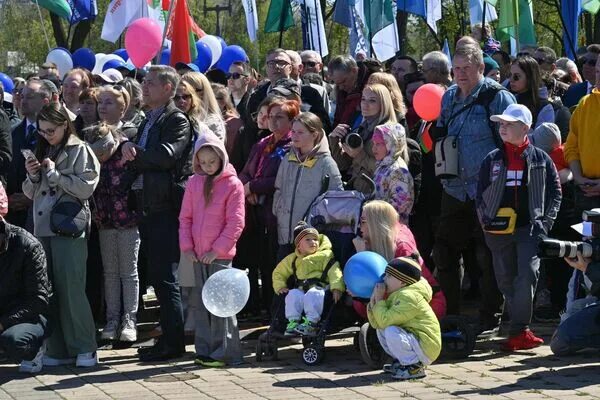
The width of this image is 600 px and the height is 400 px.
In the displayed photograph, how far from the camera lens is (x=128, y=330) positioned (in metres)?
9.82

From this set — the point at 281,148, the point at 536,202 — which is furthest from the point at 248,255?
the point at 536,202

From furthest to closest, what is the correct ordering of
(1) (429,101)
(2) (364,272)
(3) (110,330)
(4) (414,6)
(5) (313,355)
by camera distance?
(4) (414,6), (1) (429,101), (3) (110,330), (5) (313,355), (2) (364,272)

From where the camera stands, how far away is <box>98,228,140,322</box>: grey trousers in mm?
9930

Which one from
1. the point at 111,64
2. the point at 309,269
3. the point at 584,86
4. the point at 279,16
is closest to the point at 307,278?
the point at 309,269

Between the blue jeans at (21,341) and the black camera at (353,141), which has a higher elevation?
the black camera at (353,141)

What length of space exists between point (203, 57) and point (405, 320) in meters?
11.8

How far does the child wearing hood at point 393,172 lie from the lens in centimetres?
936

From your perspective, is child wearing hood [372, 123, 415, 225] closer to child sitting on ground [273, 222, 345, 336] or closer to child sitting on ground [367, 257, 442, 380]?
child sitting on ground [273, 222, 345, 336]

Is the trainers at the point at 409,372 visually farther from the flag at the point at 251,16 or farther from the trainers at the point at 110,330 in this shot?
the flag at the point at 251,16

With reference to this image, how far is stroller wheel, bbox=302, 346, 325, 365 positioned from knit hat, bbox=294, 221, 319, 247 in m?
0.81

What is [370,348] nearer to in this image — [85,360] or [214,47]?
[85,360]

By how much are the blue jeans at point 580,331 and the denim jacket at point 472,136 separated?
1.42 metres

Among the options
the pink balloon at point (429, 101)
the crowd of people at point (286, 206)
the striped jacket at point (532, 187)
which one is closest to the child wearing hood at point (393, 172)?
the crowd of people at point (286, 206)

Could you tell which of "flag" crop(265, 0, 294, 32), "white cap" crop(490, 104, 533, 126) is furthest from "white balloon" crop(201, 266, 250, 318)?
"flag" crop(265, 0, 294, 32)
